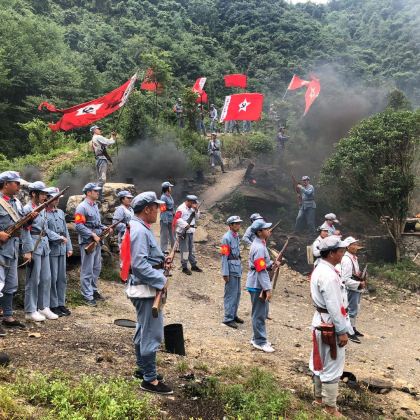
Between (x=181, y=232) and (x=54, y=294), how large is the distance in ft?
13.3

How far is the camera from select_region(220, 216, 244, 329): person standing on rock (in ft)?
25.7

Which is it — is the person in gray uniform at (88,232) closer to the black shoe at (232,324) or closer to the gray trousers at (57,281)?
the gray trousers at (57,281)

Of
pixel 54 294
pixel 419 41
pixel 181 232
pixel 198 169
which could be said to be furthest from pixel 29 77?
pixel 419 41

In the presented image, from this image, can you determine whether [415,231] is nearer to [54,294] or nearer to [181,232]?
[181,232]

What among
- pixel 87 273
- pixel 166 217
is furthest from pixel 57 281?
pixel 166 217

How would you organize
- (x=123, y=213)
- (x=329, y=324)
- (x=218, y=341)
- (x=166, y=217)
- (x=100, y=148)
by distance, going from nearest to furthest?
(x=329, y=324) < (x=218, y=341) < (x=123, y=213) < (x=166, y=217) < (x=100, y=148)

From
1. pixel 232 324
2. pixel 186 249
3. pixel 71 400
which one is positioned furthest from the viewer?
pixel 186 249

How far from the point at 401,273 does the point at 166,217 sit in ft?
23.4

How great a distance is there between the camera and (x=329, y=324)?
480 centimetres

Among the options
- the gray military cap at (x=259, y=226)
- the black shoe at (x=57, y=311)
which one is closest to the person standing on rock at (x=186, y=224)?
the gray military cap at (x=259, y=226)

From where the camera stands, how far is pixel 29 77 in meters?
24.4

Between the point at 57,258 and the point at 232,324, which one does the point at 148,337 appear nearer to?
the point at 57,258

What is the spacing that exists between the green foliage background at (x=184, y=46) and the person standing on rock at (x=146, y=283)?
1363cm

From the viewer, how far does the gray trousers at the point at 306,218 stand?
1512 centimetres
